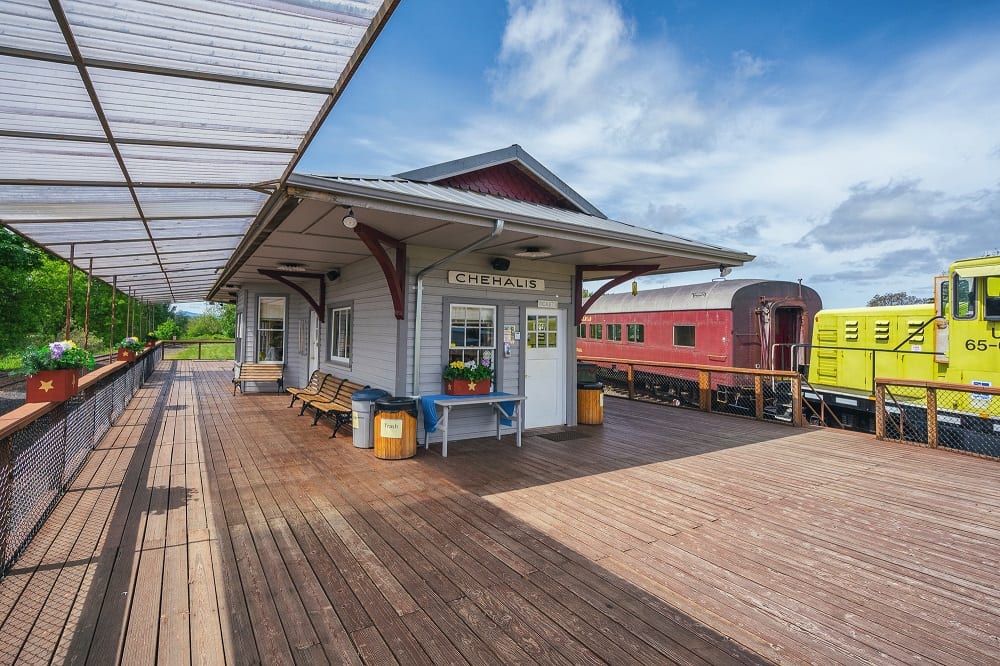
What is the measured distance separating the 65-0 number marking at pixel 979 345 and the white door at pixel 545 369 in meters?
4.93

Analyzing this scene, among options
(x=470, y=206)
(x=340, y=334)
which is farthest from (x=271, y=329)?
(x=470, y=206)

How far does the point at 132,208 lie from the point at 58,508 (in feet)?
8.58

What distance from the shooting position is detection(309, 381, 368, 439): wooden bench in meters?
6.37

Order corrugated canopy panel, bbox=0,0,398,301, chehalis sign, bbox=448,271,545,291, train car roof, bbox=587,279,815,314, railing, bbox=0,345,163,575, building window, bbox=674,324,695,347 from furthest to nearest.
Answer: building window, bbox=674,324,695,347 → train car roof, bbox=587,279,815,314 → chehalis sign, bbox=448,271,545,291 → railing, bbox=0,345,163,575 → corrugated canopy panel, bbox=0,0,398,301

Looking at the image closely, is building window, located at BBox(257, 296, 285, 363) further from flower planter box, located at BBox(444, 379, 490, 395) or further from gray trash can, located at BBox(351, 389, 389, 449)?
flower planter box, located at BBox(444, 379, 490, 395)

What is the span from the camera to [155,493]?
4.00 meters

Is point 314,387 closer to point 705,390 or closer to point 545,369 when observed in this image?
point 545,369

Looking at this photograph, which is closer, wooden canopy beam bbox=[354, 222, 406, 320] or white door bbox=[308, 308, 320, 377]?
wooden canopy beam bbox=[354, 222, 406, 320]

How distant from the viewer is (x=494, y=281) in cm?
632

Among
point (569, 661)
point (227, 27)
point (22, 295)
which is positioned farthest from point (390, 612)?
point (22, 295)

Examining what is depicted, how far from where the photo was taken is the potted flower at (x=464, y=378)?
577cm

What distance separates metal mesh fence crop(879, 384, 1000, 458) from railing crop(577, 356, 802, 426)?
118cm

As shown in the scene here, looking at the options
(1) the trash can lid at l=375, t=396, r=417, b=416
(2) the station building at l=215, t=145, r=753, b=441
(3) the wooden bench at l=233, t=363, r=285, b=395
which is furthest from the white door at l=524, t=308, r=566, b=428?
(3) the wooden bench at l=233, t=363, r=285, b=395

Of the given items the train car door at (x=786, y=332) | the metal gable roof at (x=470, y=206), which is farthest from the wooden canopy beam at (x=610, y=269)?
the train car door at (x=786, y=332)
